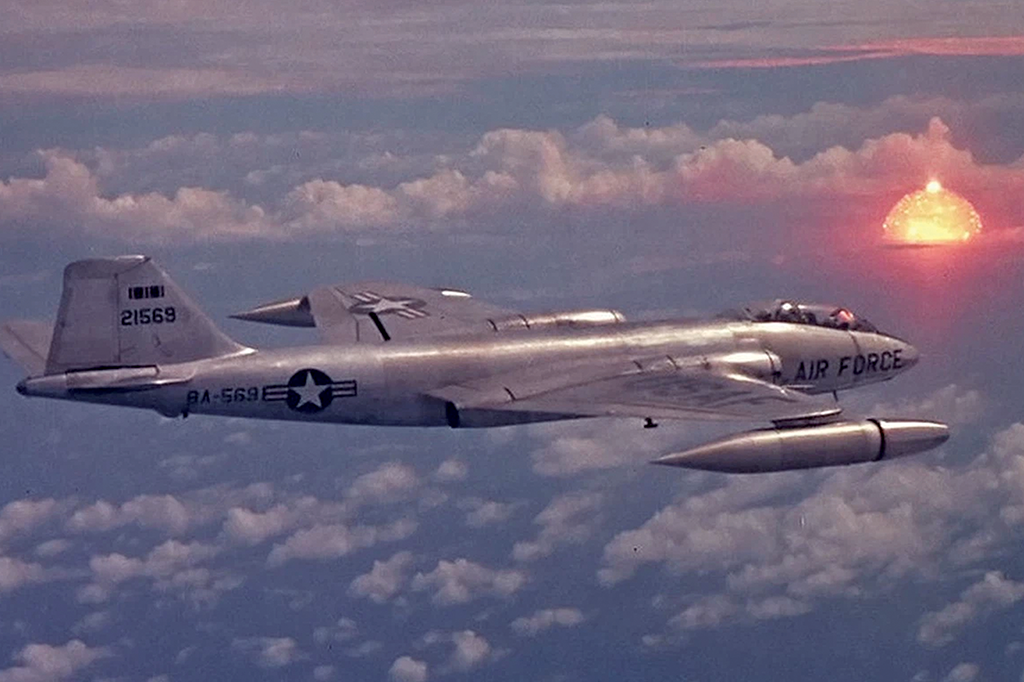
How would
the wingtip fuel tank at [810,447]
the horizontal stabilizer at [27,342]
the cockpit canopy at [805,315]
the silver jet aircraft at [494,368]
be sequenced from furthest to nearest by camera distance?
the cockpit canopy at [805,315] → the horizontal stabilizer at [27,342] → the silver jet aircraft at [494,368] → the wingtip fuel tank at [810,447]

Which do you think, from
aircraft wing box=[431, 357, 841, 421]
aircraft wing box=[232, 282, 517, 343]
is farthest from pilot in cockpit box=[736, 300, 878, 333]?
aircraft wing box=[232, 282, 517, 343]

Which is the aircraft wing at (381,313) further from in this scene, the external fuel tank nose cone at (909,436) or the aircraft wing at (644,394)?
the external fuel tank nose cone at (909,436)

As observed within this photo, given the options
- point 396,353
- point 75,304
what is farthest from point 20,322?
point 396,353

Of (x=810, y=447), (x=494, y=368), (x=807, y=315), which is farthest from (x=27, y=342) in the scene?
(x=807, y=315)

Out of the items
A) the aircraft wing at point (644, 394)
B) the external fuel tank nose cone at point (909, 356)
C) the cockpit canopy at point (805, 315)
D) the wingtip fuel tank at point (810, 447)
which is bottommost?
the wingtip fuel tank at point (810, 447)

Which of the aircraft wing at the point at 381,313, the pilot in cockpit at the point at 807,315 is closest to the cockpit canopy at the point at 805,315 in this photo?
the pilot in cockpit at the point at 807,315

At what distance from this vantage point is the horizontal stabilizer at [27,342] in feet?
102

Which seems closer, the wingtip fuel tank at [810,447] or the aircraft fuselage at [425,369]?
the wingtip fuel tank at [810,447]

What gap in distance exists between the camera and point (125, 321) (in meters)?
30.4

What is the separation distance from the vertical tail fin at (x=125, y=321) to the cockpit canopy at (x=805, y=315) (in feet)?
34.2

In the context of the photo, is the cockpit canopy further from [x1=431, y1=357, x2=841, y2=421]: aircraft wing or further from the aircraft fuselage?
[x1=431, y1=357, x2=841, y2=421]: aircraft wing

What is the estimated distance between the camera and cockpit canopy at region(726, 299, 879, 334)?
116 feet

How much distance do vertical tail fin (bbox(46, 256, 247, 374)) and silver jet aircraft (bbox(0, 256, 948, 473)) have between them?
23 mm

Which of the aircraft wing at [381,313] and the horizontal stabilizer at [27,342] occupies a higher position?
the aircraft wing at [381,313]
